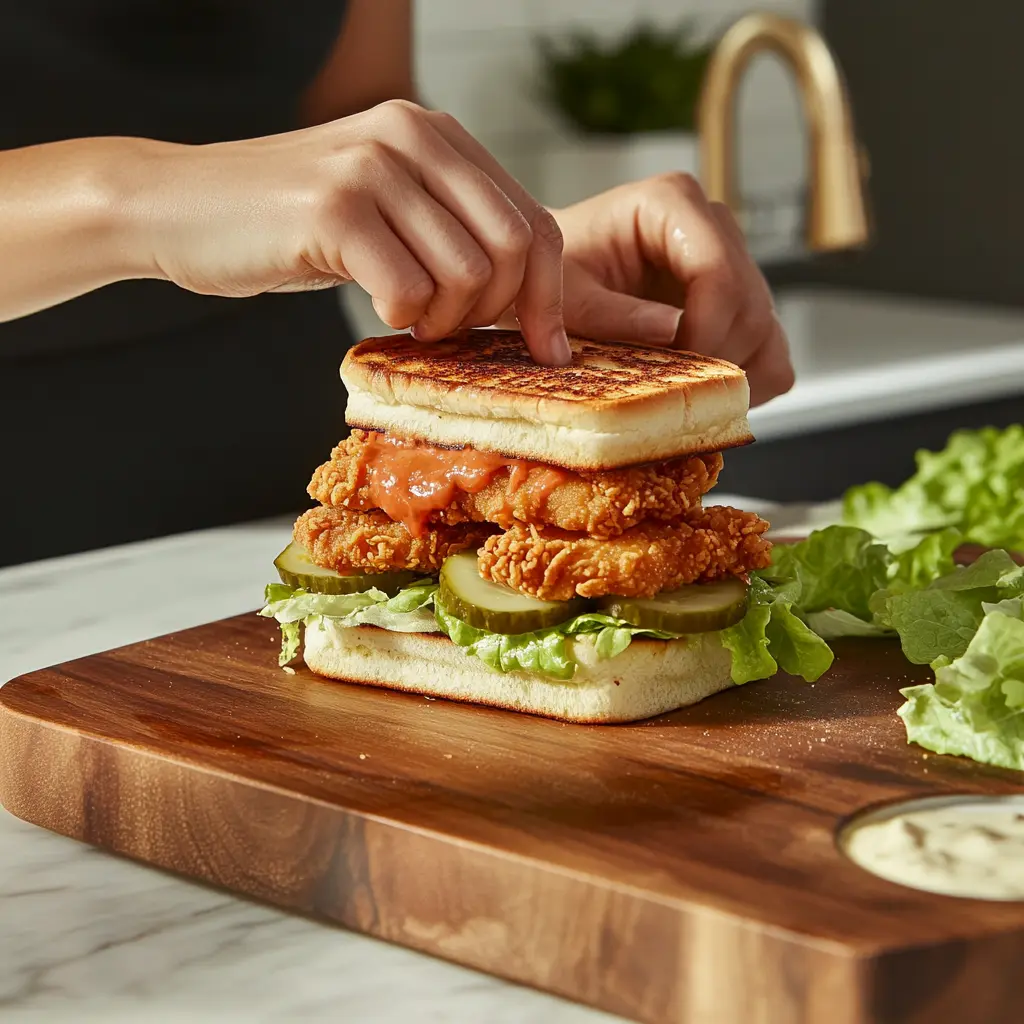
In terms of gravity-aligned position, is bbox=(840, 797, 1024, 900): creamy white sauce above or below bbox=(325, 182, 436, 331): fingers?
below

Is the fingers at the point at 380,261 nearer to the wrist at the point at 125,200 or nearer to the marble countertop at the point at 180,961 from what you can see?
the wrist at the point at 125,200

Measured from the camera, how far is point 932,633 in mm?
1713

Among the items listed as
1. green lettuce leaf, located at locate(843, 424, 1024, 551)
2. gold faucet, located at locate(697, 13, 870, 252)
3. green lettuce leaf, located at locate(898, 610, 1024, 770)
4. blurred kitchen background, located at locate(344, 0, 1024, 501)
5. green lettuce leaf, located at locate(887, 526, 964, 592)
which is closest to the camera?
green lettuce leaf, located at locate(898, 610, 1024, 770)

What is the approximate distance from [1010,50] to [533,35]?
1.61m

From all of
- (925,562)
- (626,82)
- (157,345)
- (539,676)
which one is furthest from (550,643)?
(626,82)

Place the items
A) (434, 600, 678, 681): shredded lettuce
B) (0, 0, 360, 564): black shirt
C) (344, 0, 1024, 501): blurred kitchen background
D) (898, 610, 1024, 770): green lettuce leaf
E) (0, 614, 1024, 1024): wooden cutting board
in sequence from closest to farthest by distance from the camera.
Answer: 1. (0, 614, 1024, 1024): wooden cutting board
2. (898, 610, 1024, 770): green lettuce leaf
3. (434, 600, 678, 681): shredded lettuce
4. (0, 0, 360, 564): black shirt
5. (344, 0, 1024, 501): blurred kitchen background

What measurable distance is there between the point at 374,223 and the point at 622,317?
55 centimetres

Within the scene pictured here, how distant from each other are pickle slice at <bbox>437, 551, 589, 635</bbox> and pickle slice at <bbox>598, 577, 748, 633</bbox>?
0.16 feet

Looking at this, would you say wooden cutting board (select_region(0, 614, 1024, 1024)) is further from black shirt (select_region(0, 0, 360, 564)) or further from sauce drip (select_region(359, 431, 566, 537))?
black shirt (select_region(0, 0, 360, 564))

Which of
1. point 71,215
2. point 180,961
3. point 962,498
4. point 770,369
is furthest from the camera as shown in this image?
point 962,498

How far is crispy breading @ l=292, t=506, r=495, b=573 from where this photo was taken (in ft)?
5.62

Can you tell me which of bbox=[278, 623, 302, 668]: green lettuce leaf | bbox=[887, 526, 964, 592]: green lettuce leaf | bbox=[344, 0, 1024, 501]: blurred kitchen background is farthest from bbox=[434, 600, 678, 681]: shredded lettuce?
bbox=[344, 0, 1024, 501]: blurred kitchen background

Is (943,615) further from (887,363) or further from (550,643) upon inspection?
(887,363)

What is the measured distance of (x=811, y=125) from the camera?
4.12 meters
